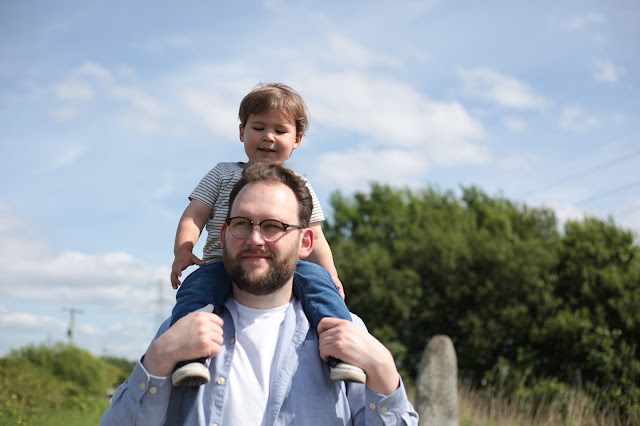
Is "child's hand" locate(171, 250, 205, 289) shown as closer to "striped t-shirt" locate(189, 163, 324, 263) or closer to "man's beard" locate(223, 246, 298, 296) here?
"striped t-shirt" locate(189, 163, 324, 263)

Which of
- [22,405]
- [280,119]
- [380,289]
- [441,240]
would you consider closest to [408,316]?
[380,289]

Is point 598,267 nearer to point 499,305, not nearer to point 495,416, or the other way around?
point 499,305

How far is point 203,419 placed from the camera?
248 centimetres

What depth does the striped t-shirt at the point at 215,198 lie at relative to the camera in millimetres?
3418

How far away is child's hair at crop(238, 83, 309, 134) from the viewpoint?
363 centimetres

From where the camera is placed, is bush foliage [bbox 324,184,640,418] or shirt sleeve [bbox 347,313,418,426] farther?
bush foliage [bbox 324,184,640,418]

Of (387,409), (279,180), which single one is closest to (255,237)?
(279,180)

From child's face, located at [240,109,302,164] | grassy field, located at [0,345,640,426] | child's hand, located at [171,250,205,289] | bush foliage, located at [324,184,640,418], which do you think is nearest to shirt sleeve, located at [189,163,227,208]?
child's face, located at [240,109,302,164]

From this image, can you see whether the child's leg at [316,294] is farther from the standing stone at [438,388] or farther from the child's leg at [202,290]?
the standing stone at [438,388]

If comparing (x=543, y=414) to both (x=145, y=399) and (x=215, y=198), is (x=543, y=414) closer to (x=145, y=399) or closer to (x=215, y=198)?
(x=215, y=198)

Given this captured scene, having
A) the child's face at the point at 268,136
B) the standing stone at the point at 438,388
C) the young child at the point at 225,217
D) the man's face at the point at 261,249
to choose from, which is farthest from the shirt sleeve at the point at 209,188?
the standing stone at the point at 438,388

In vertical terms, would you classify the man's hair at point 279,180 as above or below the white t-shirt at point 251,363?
above

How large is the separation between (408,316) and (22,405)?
21039 mm

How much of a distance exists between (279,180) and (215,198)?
29.7 inches
